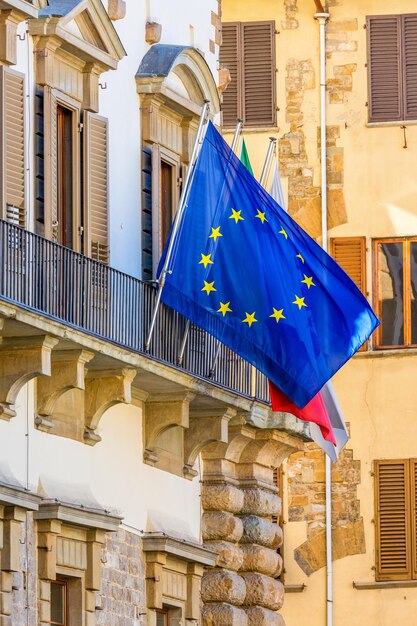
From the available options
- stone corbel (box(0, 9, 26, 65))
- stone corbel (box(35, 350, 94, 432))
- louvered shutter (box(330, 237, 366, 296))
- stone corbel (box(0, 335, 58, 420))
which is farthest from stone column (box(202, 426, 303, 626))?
louvered shutter (box(330, 237, 366, 296))

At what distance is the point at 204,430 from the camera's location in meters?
31.4

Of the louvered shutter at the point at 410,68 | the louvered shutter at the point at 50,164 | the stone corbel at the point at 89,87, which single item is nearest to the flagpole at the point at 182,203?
the stone corbel at the point at 89,87

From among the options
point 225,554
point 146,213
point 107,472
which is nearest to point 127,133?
point 146,213

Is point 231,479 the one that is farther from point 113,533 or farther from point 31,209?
point 31,209

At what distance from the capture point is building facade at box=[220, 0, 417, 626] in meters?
42.2

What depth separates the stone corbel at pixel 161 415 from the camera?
3041cm

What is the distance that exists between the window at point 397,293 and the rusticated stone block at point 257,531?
1040cm

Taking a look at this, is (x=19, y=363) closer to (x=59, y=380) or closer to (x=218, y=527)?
(x=59, y=380)

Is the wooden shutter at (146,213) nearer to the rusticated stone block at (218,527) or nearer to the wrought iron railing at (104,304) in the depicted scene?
the wrought iron railing at (104,304)

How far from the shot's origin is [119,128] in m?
30.9

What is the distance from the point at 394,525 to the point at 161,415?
40.3 feet

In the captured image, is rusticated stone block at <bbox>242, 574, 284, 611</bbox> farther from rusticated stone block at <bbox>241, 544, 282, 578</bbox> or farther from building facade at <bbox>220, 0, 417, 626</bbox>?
building facade at <bbox>220, 0, 417, 626</bbox>

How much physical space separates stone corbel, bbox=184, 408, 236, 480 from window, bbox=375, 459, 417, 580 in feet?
36.0

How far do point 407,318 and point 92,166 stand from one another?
1389cm
